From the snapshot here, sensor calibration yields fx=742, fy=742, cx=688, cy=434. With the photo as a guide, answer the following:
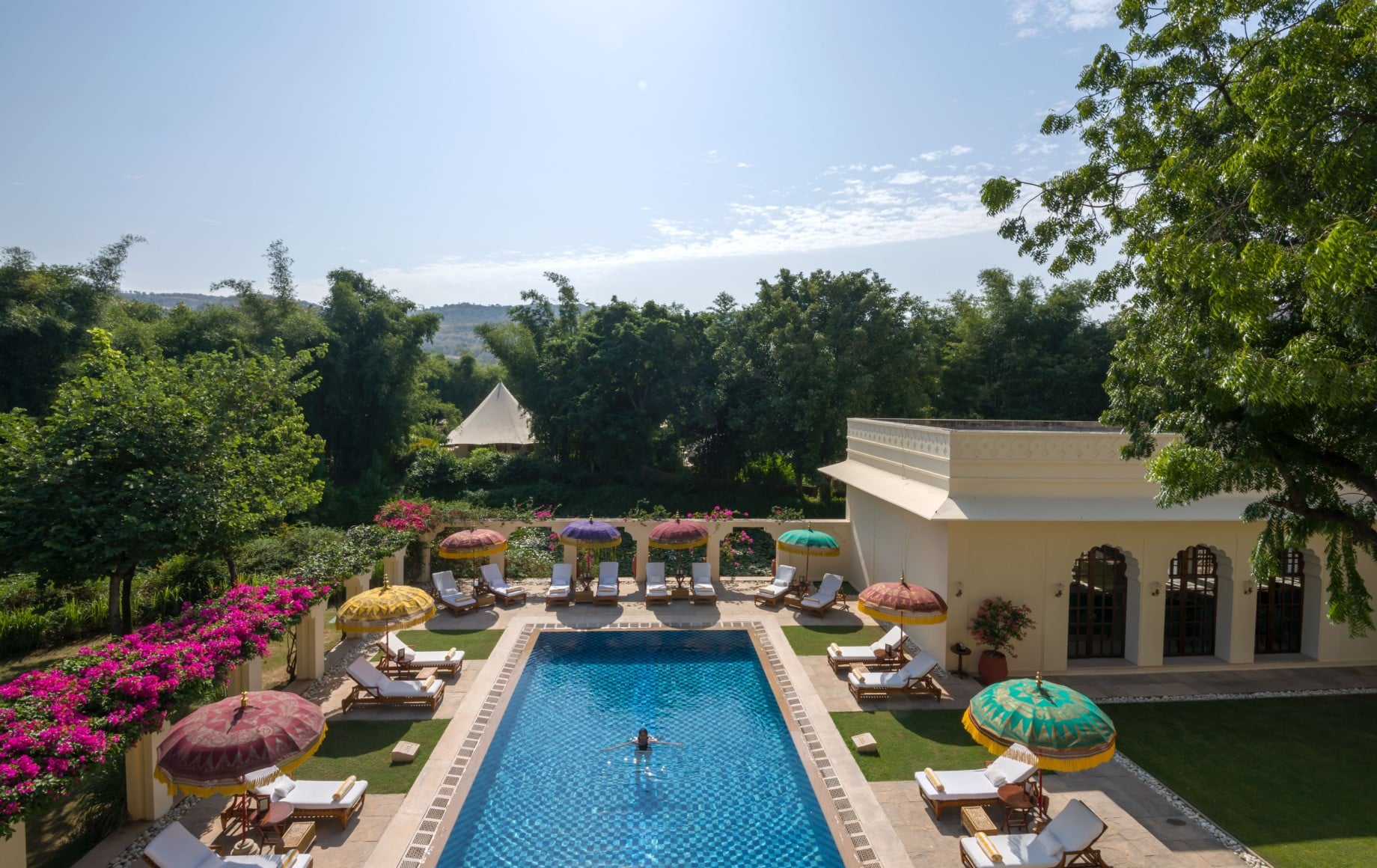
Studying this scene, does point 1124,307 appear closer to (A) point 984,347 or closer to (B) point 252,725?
(B) point 252,725

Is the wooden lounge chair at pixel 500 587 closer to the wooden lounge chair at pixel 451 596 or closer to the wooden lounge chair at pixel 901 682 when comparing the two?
the wooden lounge chair at pixel 451 596

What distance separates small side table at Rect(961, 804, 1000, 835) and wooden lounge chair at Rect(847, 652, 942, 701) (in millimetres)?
3379

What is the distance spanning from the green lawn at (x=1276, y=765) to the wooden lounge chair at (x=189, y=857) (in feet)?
33.1

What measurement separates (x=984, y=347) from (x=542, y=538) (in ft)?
78.8

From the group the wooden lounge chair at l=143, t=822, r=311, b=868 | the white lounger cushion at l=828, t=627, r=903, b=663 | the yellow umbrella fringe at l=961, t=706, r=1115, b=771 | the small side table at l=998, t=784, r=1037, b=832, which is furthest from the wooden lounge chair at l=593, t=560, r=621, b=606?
the yellow umbrella fringe at l=961, t=706, r=1115, b=771

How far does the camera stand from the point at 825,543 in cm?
1694

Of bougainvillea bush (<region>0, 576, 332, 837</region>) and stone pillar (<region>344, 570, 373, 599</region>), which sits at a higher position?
bougainvillea bush (<region>0, 576, 332, 837</region>)

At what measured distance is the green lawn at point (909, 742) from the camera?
9758 mm

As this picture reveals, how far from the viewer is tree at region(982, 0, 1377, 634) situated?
6.54 metres

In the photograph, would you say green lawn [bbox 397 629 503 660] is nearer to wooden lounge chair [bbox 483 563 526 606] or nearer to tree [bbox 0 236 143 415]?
wooden lounge chair [bbox 483 563 526 606]

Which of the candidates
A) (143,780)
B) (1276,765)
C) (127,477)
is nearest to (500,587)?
(127,477)

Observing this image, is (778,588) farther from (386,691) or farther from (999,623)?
(386,691)

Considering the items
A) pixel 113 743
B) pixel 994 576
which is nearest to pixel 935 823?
pixel 994 576

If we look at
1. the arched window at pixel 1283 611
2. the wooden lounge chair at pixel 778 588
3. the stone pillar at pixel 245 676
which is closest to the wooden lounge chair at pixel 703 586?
the wooden lounge chair at pixel 778 588
